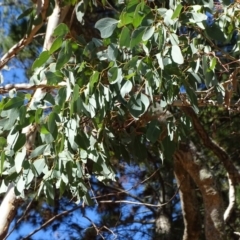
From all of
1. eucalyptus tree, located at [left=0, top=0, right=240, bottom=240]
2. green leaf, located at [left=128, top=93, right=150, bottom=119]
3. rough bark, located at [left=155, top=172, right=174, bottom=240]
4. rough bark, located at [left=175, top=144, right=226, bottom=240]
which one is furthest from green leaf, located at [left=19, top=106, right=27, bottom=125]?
rough bark, located at [left=155, top=172, right=174, bottom=240]

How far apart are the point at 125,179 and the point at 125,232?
428 millimetres

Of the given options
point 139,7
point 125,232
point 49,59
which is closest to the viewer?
point 139,7

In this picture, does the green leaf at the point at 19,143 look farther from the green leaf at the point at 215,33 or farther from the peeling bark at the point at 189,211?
the peeling bark at the point at 189,211

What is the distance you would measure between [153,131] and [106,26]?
399mm

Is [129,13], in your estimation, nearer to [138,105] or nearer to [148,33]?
[148,33]

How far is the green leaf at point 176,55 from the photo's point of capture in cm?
209

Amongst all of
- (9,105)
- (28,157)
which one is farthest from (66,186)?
(9,105)

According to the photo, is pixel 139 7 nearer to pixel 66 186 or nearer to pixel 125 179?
pixel 66 186

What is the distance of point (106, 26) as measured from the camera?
2217 mm

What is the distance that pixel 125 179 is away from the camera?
542 cm

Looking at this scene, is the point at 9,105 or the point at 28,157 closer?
the point at 9,105

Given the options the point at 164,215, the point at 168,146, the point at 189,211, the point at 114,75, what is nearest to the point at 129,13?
the point at 114,75

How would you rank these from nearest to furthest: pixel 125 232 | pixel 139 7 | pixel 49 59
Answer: pixel 139 7 → pixel 49 59 → pixel 125 232

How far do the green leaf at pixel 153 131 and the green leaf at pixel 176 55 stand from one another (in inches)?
12.4
